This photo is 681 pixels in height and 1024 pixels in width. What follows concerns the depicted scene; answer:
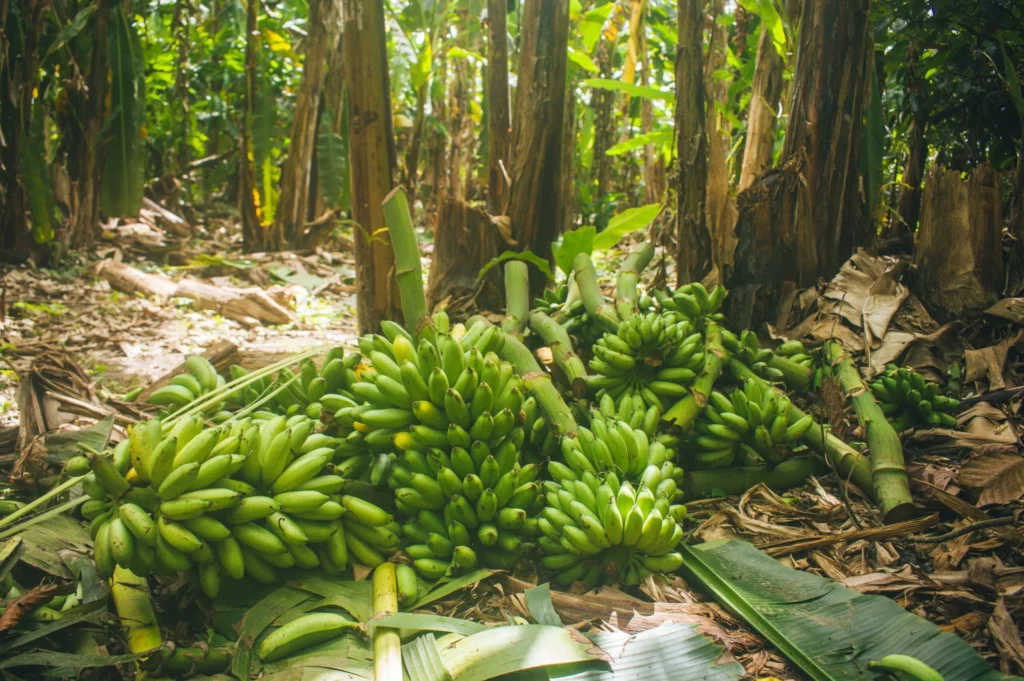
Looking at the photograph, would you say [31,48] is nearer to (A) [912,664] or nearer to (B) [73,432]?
(B) [73,432]

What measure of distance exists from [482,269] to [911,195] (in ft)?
6.75

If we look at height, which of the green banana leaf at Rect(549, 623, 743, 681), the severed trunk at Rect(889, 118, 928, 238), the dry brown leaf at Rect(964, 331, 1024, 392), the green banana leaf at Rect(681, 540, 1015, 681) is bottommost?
the green banana leaf at Rect(549, 623, 743, 681)

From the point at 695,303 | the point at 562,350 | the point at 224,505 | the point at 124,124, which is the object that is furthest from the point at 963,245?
the point at 124,124

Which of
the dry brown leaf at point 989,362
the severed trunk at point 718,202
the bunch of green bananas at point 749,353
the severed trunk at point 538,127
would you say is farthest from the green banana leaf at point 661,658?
Result: the severed trunk at point 538,127

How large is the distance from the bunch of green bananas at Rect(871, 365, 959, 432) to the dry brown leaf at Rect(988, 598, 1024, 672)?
73 centimetres

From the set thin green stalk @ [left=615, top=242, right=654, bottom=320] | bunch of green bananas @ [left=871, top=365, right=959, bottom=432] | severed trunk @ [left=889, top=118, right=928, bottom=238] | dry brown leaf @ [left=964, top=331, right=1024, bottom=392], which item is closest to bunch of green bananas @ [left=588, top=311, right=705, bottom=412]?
thin green stalk @ [left=615, top=242, right=654, bottom=320]

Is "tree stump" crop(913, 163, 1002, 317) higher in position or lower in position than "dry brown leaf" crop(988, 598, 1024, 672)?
higher

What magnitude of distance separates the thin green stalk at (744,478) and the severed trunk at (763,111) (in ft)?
4.30

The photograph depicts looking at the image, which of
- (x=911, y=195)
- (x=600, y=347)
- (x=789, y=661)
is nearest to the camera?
(x=789, y=661)

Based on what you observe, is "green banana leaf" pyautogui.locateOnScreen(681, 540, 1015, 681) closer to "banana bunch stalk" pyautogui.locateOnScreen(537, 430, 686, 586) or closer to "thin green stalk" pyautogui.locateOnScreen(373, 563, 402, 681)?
"banana bunch stalk" pyautogui.locateOnScreen(537, 430, 686, 586)

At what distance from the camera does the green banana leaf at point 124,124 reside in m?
4.77

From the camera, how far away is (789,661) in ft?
4.26

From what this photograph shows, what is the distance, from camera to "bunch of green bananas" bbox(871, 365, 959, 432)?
6.42ft

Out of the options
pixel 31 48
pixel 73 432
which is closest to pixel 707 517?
pixel 73 432
